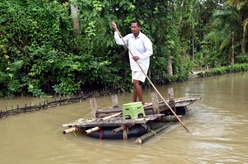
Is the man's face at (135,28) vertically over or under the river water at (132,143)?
over

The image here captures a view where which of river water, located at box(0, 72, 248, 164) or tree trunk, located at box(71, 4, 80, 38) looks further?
tree trunk, located at box(71, 4, 80, 38)

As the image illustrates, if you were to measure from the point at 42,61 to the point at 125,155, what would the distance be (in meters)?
5.92

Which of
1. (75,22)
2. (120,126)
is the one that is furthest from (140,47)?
(75,22)

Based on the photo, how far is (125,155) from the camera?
Answer: 13.5 ft

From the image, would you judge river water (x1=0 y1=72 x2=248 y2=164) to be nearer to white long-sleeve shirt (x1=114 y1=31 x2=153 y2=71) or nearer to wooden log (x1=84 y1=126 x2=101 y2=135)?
wooden log (x1=84 y1=126 x2=101 y2=135)

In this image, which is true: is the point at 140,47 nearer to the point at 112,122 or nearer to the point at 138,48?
the point at 138,48

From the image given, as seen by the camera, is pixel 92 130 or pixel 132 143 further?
pixel 92 130

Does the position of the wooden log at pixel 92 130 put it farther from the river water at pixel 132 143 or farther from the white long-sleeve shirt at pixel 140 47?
the white long-sleeve shirt at pixel 140 47

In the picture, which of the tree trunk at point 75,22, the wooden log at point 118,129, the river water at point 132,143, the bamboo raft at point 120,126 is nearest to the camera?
the river water at point 132,143

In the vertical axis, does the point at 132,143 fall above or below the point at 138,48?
below

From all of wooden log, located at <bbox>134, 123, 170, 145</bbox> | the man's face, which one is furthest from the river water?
the man's face

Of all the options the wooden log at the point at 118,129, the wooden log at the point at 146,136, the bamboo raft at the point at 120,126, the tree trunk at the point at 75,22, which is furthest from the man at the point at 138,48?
the tree trunk at the point at 75,22

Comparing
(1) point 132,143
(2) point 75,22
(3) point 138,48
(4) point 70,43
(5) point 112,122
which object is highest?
(2) point 75,22

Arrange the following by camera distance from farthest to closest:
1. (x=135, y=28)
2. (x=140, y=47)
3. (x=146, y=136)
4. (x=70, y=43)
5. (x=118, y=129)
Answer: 1. (x=70, y=43)
2. (x=140, y=47)
3. (x=135, y=28)
4. (x=146, y=136)
5. (x=118, y=129)
